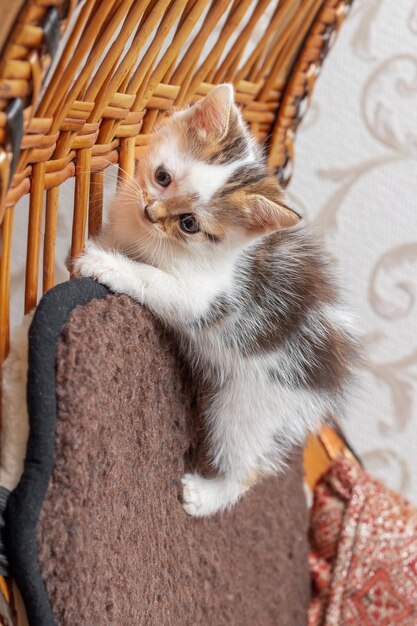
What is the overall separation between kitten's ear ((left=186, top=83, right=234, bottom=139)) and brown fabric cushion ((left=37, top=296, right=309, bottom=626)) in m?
0.23

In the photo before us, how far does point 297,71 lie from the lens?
0.96m

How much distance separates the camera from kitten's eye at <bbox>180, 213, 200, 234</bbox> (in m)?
0.76

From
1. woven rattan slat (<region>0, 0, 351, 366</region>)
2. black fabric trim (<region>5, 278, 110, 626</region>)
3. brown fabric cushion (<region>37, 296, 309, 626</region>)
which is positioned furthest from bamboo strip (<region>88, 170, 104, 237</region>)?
black fabric trim (<region>5, 278, 110, 626</region>)

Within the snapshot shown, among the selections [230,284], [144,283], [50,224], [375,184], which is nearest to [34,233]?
[50,224]

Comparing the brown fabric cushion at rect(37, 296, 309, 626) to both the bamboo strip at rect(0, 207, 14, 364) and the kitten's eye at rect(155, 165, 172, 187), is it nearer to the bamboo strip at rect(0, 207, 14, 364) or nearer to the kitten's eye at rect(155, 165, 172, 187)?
the bamboo strip at rect(0, 207, 14, 364)

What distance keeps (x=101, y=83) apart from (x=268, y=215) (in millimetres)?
229

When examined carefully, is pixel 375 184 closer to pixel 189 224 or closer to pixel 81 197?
pixel 189 224

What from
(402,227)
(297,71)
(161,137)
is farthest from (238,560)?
(402,227)

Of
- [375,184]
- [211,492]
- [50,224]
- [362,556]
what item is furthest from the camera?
[375,184]

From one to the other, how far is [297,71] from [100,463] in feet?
2.01

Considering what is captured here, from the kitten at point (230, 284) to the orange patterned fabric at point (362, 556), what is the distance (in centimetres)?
33

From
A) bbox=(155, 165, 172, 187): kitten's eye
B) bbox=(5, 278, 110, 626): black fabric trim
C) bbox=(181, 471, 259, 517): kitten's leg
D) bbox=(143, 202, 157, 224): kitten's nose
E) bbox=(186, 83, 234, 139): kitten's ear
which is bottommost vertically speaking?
bbox=(181, 471, 259, 517): kitten's leg

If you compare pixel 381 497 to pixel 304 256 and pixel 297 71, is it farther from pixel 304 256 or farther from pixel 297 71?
pixel 297 71

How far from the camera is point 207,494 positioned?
2.60 feet
